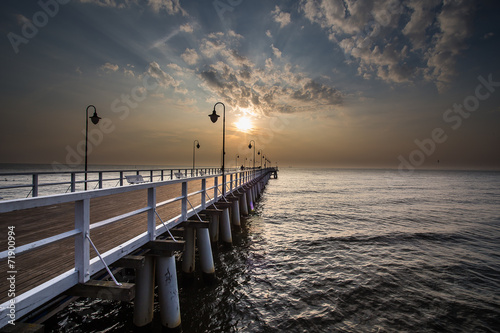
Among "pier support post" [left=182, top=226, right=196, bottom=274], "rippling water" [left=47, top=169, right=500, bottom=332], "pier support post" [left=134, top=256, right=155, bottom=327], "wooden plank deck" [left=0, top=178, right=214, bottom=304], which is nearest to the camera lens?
"wooden plank deck" [left=0, top=178, right=214, bottom=304]

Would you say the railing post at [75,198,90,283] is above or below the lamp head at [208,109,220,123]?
below

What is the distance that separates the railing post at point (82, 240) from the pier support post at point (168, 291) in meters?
2.03

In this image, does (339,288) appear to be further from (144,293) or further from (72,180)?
(72,180)

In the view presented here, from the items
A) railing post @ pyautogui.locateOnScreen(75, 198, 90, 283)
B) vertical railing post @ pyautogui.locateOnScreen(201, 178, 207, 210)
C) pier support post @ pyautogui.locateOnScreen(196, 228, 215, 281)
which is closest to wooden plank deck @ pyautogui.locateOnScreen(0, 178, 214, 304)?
railing post @ pyautogui.locateOnScreen(75, 198, 90, 283)

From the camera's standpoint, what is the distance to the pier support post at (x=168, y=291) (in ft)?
16.5

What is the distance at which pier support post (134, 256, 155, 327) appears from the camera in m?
4.95

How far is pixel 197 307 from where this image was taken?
6.46m

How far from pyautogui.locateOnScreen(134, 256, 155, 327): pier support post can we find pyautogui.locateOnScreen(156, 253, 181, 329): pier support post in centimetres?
19

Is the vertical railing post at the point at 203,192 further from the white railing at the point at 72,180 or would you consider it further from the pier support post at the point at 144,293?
the white railing at the point at 72,180

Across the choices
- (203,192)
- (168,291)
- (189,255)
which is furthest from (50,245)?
(203,192)

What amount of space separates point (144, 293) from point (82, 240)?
104 inches

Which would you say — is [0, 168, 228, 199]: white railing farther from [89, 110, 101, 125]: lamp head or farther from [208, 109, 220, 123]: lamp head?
[208, 109, 220, 123]: lamp head

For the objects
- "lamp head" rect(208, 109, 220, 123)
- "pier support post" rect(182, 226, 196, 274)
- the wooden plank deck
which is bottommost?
"pier support post" rect(182, 226, 196, 274)

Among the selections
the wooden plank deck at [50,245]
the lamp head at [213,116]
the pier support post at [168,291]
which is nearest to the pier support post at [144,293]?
the pier support post at [168,291]
